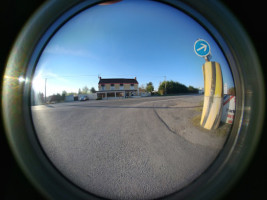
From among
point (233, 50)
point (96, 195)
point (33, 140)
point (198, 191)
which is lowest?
point (96, 195)

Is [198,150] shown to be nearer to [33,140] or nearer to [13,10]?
[33,140]

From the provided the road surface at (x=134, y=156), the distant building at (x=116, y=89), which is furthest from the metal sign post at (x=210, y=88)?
the distant building at (x=116, y=89)

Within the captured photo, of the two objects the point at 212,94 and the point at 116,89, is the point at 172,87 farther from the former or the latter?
the point at 116,89

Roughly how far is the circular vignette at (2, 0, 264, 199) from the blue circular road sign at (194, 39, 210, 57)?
0.10 metres

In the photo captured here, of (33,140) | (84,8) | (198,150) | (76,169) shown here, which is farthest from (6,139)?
(198,150)

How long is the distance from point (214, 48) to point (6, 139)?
2.65 meters

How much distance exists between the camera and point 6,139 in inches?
39.0

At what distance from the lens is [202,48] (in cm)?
115

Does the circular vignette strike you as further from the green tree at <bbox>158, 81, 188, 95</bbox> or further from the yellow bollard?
the green tree at <bbox>158, 81, 188, 95</bbox>

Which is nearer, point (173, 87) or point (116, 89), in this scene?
point (173, 87)

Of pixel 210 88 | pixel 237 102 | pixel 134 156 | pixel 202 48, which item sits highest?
pixel 202 48

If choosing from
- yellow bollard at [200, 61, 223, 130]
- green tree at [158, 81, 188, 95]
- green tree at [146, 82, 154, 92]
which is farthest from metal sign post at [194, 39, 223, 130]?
green tree at [146, 82, 154, 92]

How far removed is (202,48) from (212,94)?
2.04 feet

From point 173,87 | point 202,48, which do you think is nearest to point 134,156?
point 173,87
